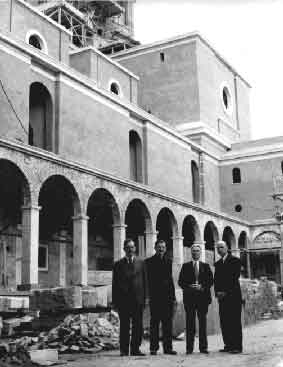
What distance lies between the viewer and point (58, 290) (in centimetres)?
1086

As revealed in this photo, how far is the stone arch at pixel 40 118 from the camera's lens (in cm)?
2178

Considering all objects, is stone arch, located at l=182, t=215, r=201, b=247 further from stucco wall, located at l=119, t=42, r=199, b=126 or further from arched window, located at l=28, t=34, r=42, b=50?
stucco wall, located at l=119, t=42, r=199, b=126

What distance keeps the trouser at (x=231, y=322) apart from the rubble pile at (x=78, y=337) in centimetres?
202

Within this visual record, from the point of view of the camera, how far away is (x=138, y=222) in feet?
79.2

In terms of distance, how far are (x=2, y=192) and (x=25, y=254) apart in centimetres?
408

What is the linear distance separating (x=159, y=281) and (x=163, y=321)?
1.87 feet

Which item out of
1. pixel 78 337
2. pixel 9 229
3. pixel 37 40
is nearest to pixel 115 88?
pixel 37 40

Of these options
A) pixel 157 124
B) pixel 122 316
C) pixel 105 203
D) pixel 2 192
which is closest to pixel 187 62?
pixel 157 124

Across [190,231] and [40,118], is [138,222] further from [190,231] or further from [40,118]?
[40,118]

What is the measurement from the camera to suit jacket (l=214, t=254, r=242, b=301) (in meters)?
8.40

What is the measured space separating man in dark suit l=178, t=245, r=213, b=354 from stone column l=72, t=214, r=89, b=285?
27.8ft

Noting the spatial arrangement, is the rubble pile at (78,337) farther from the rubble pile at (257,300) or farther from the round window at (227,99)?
the round window at (227,99)

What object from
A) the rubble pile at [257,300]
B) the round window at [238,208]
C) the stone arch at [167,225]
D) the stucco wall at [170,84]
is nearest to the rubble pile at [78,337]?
the rubble pile at [257,300]

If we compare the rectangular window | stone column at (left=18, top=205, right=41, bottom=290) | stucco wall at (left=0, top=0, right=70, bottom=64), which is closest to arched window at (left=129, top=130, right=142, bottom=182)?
stucco wall at (left=0, top=0, right=70, bottom=64)
